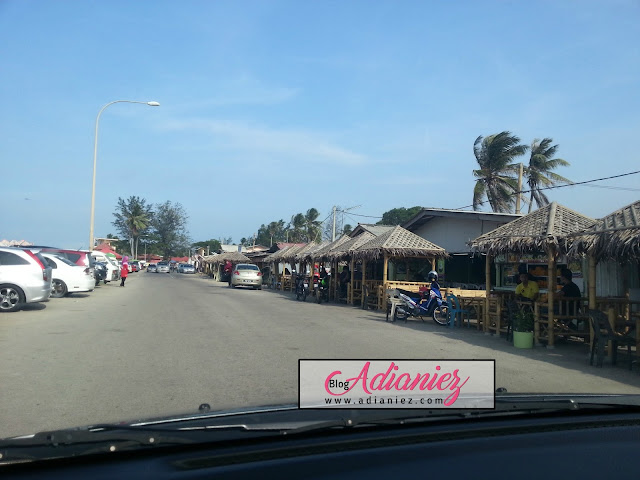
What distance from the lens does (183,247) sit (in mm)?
122062

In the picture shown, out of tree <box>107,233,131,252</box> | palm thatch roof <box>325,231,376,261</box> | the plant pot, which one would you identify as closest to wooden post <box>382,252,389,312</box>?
palm thatch roof <box>325,231,376,261</box>

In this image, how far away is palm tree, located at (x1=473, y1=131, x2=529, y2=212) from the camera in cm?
3559

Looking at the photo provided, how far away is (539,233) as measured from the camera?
40.5 ft

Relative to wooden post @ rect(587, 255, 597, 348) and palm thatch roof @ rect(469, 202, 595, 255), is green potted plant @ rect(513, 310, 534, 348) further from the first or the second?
palm thatch roof @ rect(469, 202, 595, 255)

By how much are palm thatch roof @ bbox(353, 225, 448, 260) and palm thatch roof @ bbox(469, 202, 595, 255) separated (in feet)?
22.0

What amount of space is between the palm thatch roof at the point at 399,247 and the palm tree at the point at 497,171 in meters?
15.4

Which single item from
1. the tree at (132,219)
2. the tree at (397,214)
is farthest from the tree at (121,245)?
the tree at (397,214)

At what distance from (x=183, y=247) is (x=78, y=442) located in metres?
123

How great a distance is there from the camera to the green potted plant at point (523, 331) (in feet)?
38.2

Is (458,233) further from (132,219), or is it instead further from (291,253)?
(132,219)

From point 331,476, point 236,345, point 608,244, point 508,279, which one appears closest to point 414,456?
point 331,476

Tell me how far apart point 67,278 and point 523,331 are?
54.0 feet

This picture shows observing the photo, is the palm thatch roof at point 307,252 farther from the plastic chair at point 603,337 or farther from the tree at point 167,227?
the tree at point 167,227

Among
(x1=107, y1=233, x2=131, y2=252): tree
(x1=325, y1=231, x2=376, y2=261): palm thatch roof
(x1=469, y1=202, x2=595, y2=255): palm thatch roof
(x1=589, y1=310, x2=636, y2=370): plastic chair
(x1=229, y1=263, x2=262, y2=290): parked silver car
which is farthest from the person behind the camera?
(x1=107, y1=233, x2=131, y2=252): tree
